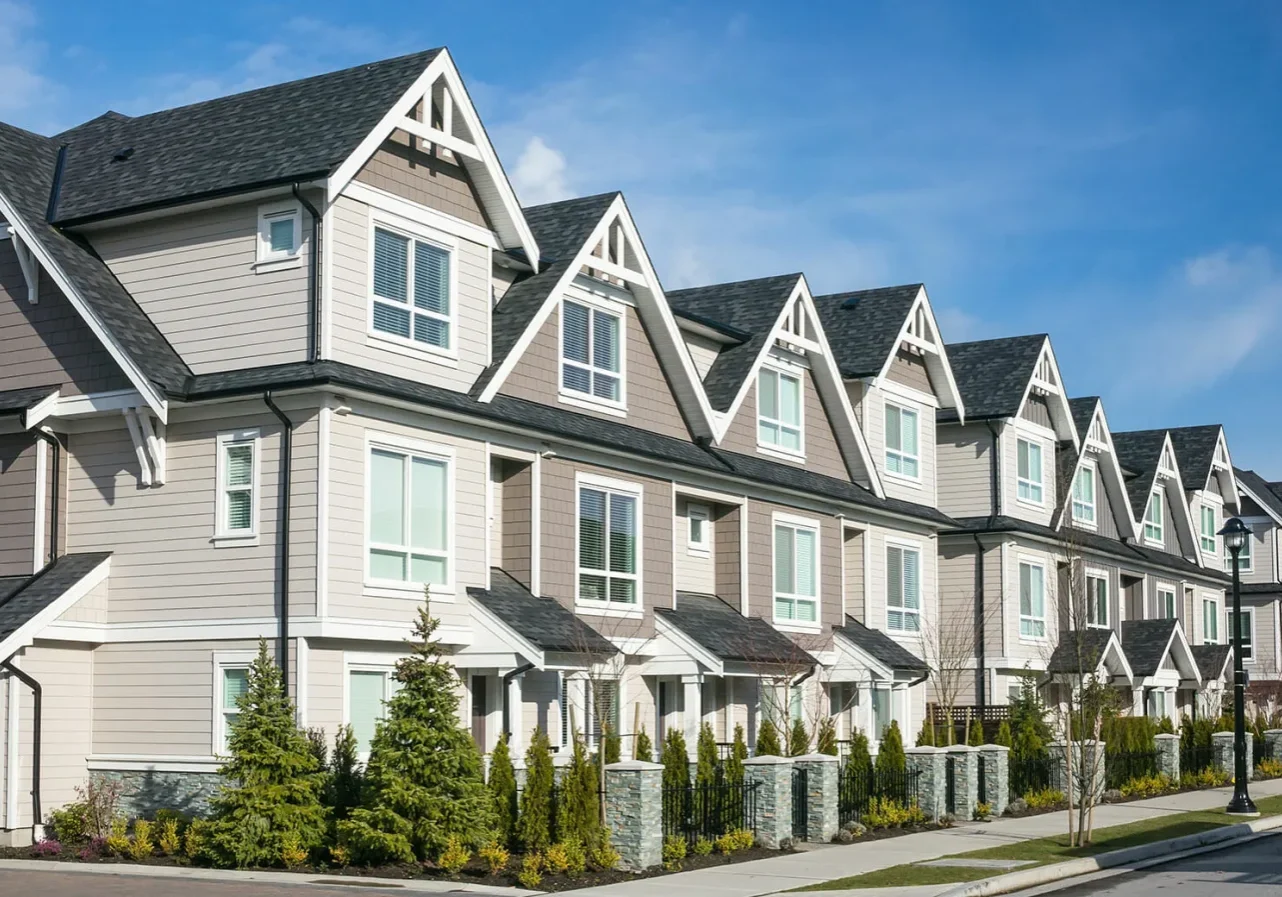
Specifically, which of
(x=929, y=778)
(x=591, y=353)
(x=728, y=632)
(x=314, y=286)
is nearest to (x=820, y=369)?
(x=728, y=632)

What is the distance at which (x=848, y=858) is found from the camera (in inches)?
926

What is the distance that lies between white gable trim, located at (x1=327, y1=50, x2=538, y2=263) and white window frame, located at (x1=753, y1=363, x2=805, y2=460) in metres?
8.35

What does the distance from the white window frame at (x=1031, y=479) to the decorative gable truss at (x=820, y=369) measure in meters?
8.98

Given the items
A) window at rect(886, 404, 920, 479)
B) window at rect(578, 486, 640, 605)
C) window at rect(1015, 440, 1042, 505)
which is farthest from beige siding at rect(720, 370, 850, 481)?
window at rect(1015, 440, 1042, 505)

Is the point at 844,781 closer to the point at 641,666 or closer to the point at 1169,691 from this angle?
the point at 641,666

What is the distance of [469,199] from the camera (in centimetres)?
2716

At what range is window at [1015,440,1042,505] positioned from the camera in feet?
153

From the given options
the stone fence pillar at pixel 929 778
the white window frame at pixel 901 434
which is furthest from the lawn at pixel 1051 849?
the white window frame at pixel 901 434

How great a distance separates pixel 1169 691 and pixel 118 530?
1526 inches

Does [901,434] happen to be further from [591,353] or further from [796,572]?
[591,353]

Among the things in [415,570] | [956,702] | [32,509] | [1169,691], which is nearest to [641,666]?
[415,570]

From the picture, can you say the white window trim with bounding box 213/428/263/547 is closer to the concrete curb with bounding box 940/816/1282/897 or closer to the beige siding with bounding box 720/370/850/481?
the concrete curb with bounding box 940/816/1282/897

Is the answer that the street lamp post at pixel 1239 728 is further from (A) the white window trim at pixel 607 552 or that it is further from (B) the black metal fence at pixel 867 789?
(A) the white window trim at pixel 607 552

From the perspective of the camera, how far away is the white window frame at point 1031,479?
152 ft
